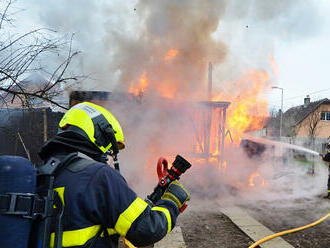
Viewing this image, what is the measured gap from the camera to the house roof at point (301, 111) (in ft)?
88.2

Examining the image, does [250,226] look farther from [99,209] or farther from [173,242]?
[99,209]

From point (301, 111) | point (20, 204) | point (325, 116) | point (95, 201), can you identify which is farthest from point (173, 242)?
point (301, 111)

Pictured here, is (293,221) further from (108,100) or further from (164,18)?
(164,18)

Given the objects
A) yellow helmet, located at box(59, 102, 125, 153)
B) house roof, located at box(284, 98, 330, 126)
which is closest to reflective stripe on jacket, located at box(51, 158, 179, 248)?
yellow helmet, located at box(59, 102, 125, 153)

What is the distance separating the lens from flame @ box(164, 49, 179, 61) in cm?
965

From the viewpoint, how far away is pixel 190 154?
8953 mm

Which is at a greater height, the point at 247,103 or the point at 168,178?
the point at 247,103

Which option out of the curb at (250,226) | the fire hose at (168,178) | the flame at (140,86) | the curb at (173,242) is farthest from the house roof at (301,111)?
the fire hose at (168,178)

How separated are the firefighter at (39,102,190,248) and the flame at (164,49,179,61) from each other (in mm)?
8363

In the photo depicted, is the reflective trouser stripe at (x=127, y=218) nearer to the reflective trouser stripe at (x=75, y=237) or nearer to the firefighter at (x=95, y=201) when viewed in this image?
the firefighter at (x=95, y=201)

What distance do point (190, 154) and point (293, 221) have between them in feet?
13.1

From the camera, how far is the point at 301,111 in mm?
30062

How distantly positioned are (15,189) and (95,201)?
374 mm

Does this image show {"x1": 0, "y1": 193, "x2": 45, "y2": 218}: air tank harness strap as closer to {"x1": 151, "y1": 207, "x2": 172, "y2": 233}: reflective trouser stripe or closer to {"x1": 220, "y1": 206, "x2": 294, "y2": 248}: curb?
{"x1": 151, "y1": 207, "x2": 172, "y2": 233}: reflective trouser stripe
